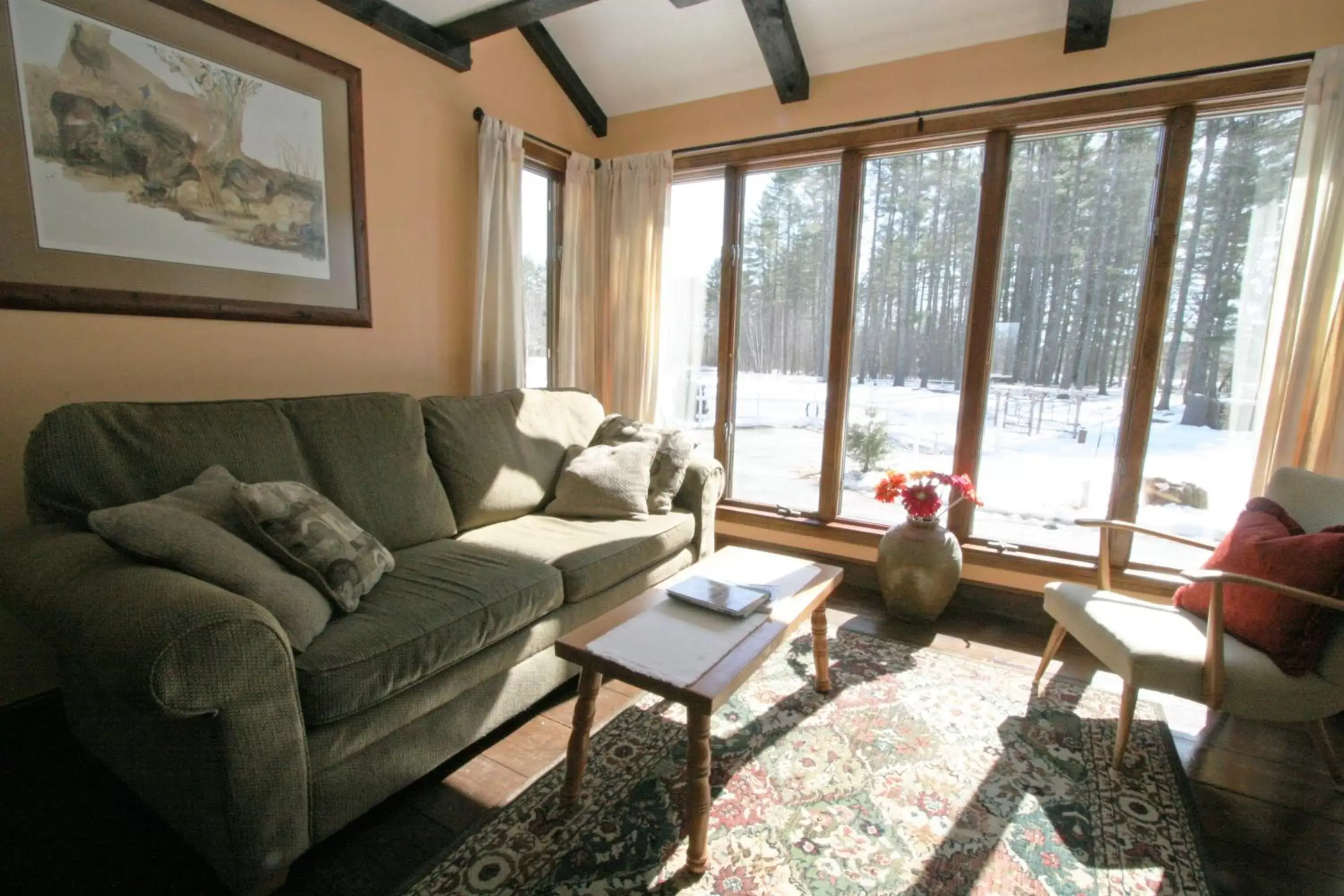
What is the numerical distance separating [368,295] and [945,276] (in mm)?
2752

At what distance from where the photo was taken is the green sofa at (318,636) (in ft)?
3.97

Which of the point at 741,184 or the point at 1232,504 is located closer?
the point at 1232,504

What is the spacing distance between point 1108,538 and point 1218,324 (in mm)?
1089

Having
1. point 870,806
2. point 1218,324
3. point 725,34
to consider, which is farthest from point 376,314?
point 1218,324

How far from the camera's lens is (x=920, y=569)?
280 cm

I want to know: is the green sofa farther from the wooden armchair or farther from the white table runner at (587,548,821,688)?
the wooden armchair

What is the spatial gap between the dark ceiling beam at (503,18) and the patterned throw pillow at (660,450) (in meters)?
1.81

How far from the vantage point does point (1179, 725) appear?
6.93 ft

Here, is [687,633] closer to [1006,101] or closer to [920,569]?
[920,569]

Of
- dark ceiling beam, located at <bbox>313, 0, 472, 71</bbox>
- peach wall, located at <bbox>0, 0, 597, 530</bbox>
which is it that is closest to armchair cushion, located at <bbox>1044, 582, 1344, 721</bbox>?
peach wall, located at <bbox>0, 0, 597, 530</bbox>

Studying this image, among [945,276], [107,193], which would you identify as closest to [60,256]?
[107,193]

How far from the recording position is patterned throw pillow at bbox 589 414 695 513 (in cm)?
288

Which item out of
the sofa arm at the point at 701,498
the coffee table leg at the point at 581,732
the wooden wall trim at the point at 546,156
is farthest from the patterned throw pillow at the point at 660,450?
the wooden wall trim at the point at 546,156

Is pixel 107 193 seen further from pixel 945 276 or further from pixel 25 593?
pixel 945 276
